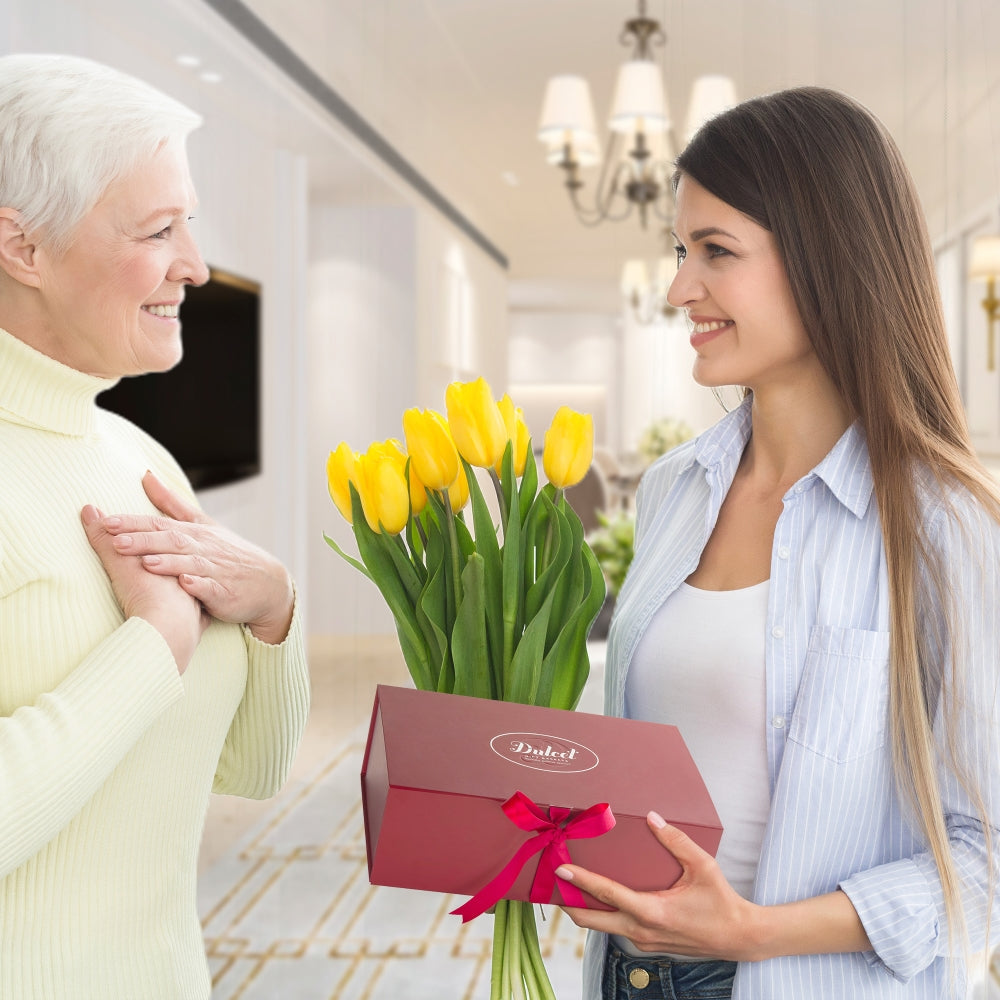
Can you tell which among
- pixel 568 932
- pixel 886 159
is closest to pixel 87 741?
pixel 886 159

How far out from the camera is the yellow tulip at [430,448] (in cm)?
78

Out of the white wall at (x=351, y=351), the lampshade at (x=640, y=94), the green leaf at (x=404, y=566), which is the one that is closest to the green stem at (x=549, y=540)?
the green leaf at (x=404, y=566)

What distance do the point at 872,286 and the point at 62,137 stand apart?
720 mm

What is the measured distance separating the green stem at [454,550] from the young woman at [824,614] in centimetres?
26

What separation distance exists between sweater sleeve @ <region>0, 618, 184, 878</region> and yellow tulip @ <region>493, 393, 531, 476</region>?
315mm

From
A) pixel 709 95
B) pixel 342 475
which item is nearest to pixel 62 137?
pixel 342 475

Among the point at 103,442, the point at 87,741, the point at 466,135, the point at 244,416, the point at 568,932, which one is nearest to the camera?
the point at 87,741

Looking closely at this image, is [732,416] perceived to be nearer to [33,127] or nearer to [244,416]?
[33,127]

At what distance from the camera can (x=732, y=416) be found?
117 cm

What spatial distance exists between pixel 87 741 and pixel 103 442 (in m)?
0.31

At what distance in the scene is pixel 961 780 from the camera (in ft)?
2.89

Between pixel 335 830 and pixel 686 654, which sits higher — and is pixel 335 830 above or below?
below

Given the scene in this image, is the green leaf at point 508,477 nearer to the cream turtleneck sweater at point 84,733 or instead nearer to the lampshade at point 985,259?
the cream turtleneck sweater at point 84,733

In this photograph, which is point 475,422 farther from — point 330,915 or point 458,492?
point 330,915
